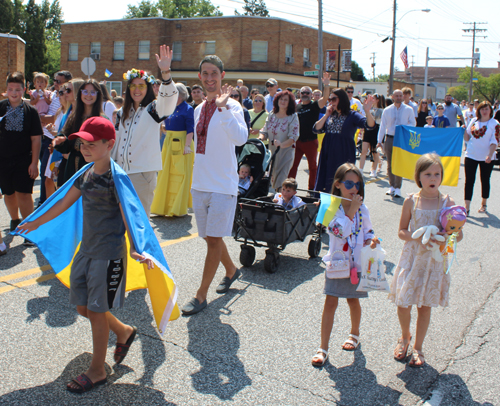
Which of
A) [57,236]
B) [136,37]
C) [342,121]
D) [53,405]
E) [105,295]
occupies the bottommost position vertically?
[53,405]

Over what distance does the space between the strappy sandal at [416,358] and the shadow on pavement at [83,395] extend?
1827mm

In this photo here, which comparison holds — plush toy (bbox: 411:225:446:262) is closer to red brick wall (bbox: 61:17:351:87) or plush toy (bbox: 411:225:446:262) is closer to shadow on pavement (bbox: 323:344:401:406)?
shadow on pavement (bbox: 323:344:401:406)

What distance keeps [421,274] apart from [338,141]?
3.80m

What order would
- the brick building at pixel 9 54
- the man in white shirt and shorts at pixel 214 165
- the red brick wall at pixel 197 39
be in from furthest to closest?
the red brick wall at pixel 197 39 < the brick building at pixel 9 54 < the man in white shirt and shorts at pixel 214 165

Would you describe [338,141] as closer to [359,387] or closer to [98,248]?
[359,387]

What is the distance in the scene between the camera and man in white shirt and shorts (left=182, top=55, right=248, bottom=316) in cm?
435

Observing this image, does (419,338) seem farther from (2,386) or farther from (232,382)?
(2,386)

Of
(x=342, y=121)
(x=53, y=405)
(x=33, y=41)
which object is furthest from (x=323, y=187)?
(x=33, y=41)

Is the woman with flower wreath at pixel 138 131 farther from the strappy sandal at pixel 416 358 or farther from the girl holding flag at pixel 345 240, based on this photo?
the strappy sandal at pixel 416 358

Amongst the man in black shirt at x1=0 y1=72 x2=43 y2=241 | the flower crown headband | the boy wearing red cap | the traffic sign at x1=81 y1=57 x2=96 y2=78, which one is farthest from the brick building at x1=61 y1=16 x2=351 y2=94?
the boy wearing red cap

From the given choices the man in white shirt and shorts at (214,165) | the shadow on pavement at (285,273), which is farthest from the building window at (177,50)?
the man in white shirt and shorts at (214,165)

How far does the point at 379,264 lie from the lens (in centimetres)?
366

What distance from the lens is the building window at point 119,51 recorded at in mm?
44031

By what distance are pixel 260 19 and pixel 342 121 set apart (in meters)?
36.0
